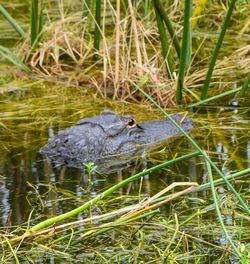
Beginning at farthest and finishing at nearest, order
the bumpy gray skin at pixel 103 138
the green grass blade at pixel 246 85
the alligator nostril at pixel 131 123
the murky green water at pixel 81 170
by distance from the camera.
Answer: the green grass blade at pixel 246 85 < the alligator nostril at pixel 131 123 < the bumpy gray skin at pixel 103 138 < the murky green water at pixel 81 170

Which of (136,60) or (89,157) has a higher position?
(136,60)

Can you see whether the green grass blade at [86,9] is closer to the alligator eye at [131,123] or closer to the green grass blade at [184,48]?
the green grass blade at [184,48]

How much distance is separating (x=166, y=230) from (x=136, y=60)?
265cm

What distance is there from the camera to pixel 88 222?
3.89 metres

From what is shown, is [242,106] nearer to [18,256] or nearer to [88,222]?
[88,222]

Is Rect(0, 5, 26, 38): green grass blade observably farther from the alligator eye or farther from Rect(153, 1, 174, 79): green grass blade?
the alligator eye

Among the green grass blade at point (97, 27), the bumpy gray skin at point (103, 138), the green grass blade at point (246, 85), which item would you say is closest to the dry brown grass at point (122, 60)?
the green grass blade at point (97, 27)

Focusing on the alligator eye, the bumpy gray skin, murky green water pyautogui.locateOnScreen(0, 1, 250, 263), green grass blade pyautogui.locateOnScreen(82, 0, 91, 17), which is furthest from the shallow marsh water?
green grass blade pyautogui.locateOnScreen(82, 0, 91, 17)

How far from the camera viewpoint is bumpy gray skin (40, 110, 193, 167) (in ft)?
17.4

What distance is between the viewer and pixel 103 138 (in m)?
5.40

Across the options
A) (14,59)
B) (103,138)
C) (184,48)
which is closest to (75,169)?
(103,138)

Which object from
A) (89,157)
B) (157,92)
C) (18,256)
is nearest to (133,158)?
(89,157)

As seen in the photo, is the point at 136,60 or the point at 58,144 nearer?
the point at 58,144

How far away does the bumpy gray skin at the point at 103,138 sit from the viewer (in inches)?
208
